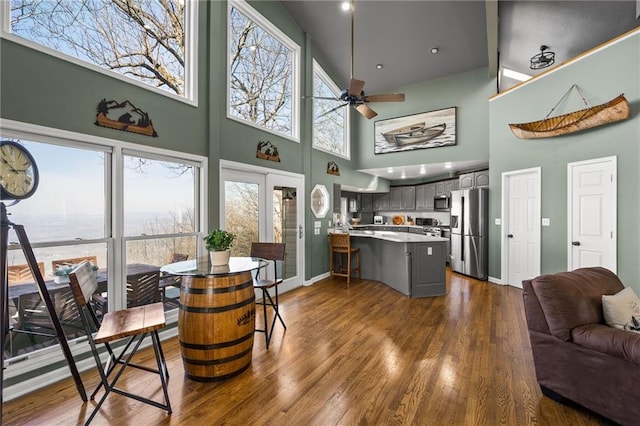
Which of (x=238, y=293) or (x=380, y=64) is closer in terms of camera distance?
(x=238, y=293)

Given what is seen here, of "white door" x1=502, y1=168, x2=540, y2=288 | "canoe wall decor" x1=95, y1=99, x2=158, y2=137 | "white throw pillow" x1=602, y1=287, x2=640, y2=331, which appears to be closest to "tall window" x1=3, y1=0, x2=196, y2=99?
"canoe wall decor" x1=95, y1=99, x2=158, y2=137

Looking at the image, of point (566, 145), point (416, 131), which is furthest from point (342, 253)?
point (566, 145)

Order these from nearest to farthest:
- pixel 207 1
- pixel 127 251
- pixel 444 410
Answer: pixel 444 410
pixel 127 251
pixel 207 1

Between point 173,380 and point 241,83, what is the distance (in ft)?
11.9

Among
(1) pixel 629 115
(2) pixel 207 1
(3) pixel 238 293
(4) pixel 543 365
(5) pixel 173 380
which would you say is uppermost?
(2) pixel 207 1

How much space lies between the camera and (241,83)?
395 centimetres

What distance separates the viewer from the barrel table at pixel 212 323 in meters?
2.13

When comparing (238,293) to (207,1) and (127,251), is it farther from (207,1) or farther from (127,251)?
Answer: (207,1)

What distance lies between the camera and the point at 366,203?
902 cm

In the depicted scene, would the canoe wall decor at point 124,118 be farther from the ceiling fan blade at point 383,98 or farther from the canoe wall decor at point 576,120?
Answer: the canoe wall decor at point 576,120

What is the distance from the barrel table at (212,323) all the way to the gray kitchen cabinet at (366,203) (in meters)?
7.01

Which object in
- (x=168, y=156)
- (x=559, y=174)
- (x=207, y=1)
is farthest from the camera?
(x=559, y=174)

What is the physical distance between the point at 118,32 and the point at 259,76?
77.9 inches

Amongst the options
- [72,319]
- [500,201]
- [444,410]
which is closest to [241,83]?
[72,319]
